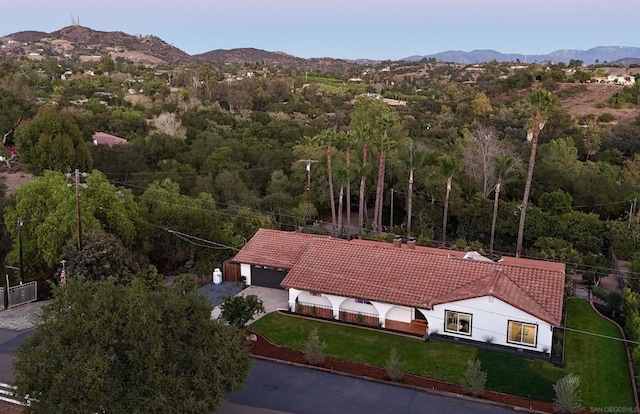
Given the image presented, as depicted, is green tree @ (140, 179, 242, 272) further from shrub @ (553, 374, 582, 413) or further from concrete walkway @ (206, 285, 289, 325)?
shrub @ (553, 374, 582, 413)

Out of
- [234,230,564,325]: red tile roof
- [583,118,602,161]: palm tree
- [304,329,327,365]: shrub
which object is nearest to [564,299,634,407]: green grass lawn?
[234,230,564,325]: red tile roof

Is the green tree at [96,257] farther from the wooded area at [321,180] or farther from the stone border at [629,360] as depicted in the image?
the stone border at [629,360]

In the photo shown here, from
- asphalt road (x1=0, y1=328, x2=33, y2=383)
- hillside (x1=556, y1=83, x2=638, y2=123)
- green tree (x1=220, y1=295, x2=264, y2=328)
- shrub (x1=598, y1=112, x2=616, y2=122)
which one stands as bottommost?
asphalt road (x1=0, y1=328, x2=33, y2=383)

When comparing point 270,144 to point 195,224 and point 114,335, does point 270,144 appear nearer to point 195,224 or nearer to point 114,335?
point 195,224

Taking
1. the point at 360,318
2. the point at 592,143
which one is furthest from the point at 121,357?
the point at 592,143

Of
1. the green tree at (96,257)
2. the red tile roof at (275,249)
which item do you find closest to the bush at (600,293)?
the red tile roof at (275,249)

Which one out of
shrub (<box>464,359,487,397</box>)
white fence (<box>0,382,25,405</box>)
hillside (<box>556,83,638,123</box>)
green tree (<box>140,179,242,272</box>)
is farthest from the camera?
hillside (<box>556,83,638,123</box>)

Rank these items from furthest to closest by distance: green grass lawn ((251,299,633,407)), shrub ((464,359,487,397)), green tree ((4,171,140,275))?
green tree ((4,171,140,275)) → green grass lawn ((251,299,633,407)) → shrub ((464,359,487,397))

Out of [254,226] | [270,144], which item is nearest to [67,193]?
[254,226]
